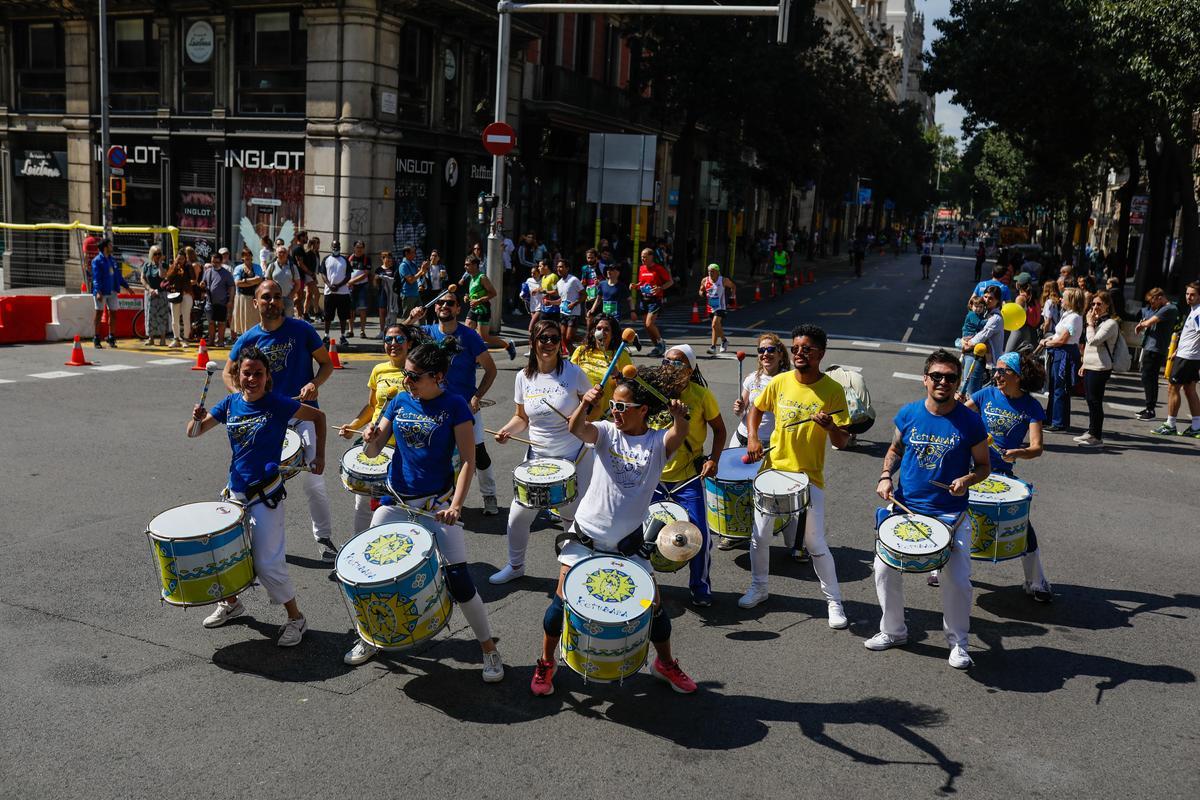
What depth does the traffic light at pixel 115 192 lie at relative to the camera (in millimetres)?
22266

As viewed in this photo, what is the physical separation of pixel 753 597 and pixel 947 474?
1.64 meters

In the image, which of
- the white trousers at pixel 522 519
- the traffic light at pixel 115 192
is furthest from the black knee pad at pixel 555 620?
the traffic light at pixel 115 192

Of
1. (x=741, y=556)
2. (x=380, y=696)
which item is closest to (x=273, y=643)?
(x=380, y=696)

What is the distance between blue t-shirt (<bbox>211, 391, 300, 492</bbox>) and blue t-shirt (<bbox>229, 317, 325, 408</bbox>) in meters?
1.33

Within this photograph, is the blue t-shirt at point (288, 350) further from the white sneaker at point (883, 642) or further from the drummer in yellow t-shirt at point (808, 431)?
the white sneaker at point (883, 642)

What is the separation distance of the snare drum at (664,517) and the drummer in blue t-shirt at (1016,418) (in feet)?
8.09

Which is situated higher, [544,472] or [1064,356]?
[1064,356]

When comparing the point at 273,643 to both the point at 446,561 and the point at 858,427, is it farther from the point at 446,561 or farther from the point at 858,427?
the point at 858,427

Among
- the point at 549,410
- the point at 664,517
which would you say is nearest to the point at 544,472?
the point at 549,410

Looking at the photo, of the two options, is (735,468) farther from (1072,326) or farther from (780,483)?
(1072,326)

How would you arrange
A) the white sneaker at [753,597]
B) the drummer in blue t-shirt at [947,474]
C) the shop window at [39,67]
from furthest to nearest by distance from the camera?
the shop window at [39,67] → the white sneaker at [753,597] → the drummer in blue t-shirt at [947,474]

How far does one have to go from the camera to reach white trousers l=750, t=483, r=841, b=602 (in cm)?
693

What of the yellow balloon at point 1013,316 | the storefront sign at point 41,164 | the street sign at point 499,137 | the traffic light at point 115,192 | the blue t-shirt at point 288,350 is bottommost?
the blue t-shirt at point 288,350

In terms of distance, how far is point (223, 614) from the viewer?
6.62 m
